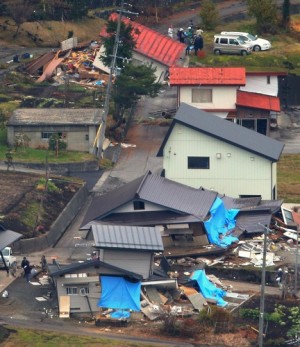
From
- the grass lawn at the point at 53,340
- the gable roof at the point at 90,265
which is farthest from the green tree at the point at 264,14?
the grass lawn at the point at 53,340

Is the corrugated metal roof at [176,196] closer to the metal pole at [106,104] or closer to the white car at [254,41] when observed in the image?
the metal pole at [106,104]

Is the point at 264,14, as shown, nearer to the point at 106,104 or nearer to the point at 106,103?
the point at 106,103

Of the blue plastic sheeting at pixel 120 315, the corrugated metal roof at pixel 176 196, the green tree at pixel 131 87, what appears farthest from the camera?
the green tree at pixel 131 87

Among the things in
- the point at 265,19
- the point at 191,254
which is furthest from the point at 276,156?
the point at 265,19

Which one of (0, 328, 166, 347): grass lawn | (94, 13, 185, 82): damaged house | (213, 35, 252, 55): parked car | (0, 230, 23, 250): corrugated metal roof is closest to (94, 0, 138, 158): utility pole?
(94, 13, 185, 82): damaged house

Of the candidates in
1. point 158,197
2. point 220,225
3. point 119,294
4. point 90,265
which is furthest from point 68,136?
point 119,294

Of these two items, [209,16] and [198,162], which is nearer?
[198,162]

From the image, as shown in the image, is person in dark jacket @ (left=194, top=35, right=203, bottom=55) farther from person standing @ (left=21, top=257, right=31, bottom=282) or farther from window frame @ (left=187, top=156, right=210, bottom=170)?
person standing @ (left=21, top=257, right=31, bottom=282)
